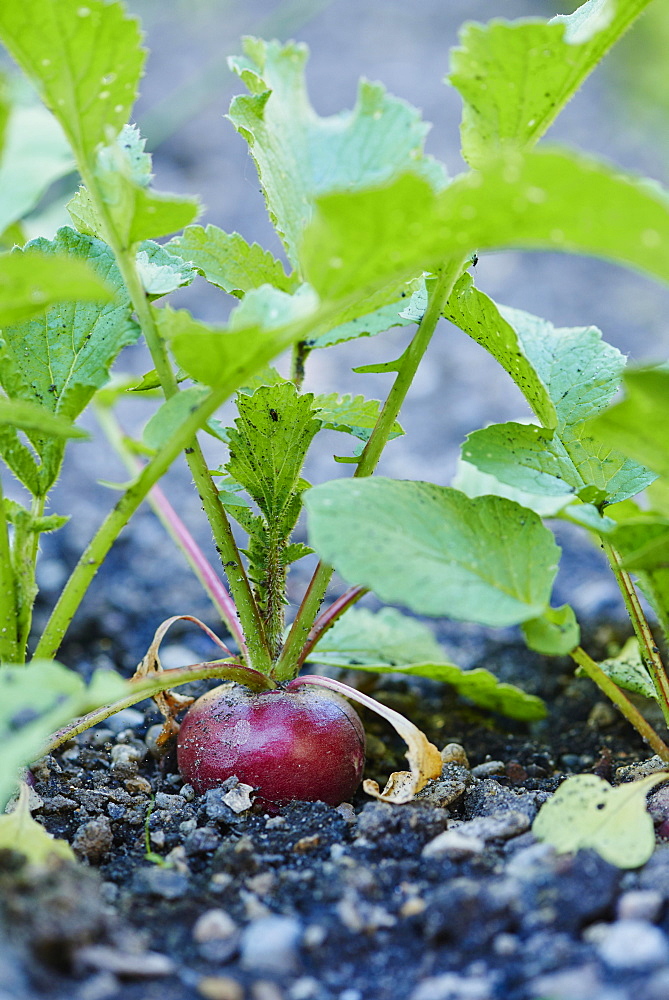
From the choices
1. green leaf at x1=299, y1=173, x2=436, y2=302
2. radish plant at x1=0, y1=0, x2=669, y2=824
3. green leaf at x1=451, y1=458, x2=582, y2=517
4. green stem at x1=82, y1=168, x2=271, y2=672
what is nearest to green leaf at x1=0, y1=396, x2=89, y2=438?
radish plant at x1=0, y1=0, x2=669, y2=824

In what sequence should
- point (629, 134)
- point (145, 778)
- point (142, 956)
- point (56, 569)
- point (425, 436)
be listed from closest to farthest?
point (142, 956), point (145, 778), point (56, 569), point (425, 436), point (629, 134)

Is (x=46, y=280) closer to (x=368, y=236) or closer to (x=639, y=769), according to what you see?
(x=368, y=236)

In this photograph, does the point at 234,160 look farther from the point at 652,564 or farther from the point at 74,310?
the point at 652,564

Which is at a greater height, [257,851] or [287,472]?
[287,472]

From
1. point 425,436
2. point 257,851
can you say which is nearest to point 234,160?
point 425,436

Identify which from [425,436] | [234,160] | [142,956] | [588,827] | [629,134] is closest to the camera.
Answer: [142,956]

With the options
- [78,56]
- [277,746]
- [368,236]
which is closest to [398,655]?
[277,746]
